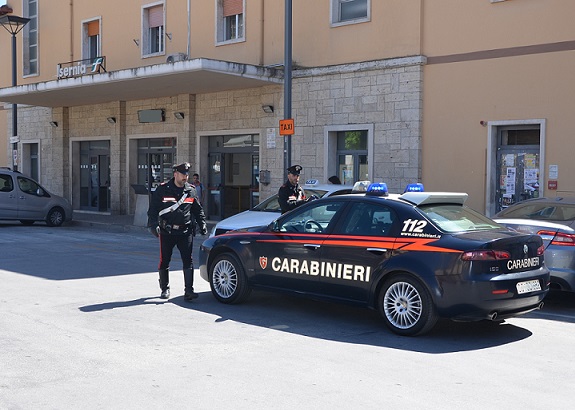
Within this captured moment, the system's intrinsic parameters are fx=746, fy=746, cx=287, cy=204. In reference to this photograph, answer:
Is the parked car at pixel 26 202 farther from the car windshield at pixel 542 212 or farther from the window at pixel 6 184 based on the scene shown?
the car windshield at pixel 542 212

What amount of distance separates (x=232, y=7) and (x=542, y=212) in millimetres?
13563

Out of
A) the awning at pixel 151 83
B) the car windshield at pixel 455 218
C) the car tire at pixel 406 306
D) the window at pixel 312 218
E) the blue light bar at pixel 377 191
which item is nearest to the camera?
the car tire at pixel 406 306

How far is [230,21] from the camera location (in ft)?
70.4

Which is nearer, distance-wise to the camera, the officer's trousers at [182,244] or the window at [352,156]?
the officer's trousers at [182,244]

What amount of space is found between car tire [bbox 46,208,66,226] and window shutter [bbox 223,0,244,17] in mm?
7571

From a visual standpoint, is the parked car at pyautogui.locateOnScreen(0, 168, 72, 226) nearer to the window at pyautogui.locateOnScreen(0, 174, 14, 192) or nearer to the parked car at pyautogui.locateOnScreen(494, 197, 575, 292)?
the window at pyautogui.locateOnScreen(0, 174, 14, 192)

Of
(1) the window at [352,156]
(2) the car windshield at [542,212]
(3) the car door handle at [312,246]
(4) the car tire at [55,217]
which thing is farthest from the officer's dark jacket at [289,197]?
(4) the car tire at [55,217]

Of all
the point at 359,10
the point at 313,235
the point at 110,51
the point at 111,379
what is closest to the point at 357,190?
the point at 313,235

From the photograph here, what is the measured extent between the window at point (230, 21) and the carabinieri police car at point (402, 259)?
13302 mm

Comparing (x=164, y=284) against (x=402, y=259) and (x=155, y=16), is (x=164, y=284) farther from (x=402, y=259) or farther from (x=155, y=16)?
(x=155, y=16)

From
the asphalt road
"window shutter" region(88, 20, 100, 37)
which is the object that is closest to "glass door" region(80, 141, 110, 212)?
"window shutter" region(88, 20, 100, 37)

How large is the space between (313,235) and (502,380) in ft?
9.74

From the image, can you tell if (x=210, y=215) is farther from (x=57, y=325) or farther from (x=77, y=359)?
(x=77, y=359)

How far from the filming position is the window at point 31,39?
94.6 feet
